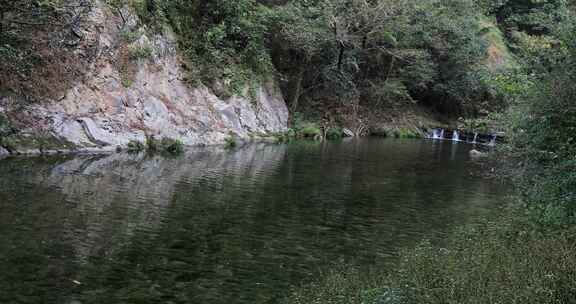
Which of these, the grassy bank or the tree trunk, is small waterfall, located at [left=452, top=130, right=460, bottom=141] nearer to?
the tree trunk

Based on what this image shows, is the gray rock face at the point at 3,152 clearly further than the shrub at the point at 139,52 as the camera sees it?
No

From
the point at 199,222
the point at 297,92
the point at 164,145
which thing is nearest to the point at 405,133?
→ the point at 297,92

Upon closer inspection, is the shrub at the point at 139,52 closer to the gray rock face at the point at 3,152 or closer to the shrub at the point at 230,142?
the shrub at the point at 230,142

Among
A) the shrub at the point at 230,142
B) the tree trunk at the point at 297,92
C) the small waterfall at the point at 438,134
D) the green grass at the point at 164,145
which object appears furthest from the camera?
the small waterfall at the point at 438,134

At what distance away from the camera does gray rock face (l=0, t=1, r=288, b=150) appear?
21156 mm

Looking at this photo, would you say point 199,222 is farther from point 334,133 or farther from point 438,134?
point 438,134

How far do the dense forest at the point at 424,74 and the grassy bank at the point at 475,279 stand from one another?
3 cm

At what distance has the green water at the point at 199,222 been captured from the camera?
787 cm

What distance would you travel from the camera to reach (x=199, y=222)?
38.7 ft

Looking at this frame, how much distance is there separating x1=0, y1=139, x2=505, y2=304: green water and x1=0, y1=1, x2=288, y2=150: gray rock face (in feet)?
7.32

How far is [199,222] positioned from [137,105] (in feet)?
45.5

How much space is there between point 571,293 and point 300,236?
6.20 metres

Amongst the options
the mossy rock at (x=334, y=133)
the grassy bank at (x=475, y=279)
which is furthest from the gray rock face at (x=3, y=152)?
the mossy rock at (x=334, y=133)

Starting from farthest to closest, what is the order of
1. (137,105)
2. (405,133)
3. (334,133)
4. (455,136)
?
1. (455,136)
2. (405,133)
3. (334,133)
4. (137,105)
